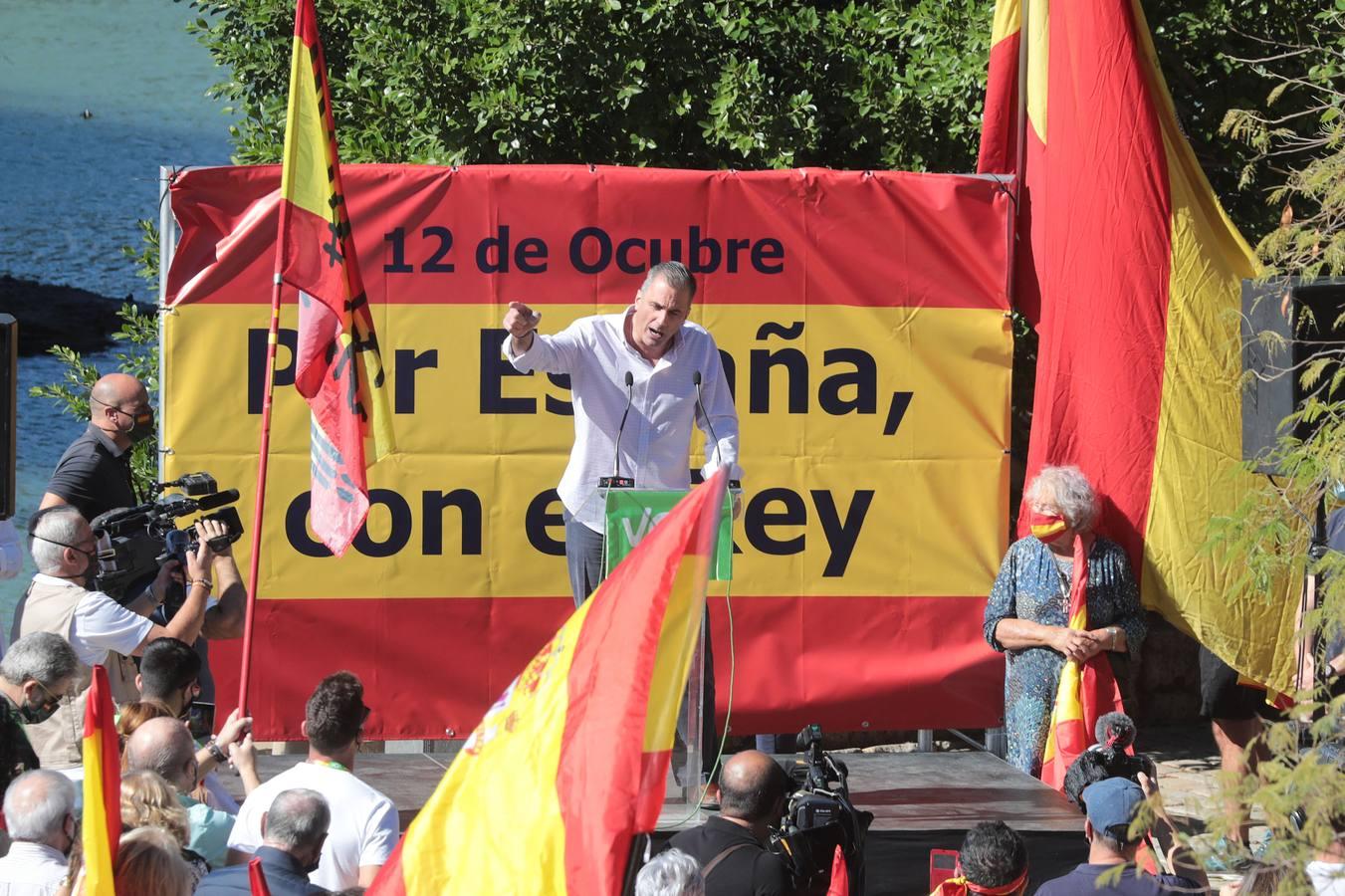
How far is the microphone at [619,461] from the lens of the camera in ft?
18.8

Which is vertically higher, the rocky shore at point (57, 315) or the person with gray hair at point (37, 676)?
the rocky shore at point (57, 315)

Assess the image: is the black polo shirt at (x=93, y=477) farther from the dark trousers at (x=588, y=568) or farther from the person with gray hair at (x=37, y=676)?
the dark trousers at (x=588, y=568)

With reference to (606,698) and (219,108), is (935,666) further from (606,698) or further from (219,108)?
(219,108)

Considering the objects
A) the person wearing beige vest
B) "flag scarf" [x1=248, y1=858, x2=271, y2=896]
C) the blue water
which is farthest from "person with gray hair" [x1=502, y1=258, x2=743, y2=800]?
the blue water

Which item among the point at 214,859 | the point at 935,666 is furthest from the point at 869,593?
the point at 214,859

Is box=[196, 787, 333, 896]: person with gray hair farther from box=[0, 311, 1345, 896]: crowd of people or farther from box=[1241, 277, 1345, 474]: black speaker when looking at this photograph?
box=[1241, 277, 1345, 474]: black speaker

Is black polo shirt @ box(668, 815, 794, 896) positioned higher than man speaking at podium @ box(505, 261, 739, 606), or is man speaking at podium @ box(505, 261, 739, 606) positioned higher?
man speaking at podium @ box(505, 261, 739, 606)

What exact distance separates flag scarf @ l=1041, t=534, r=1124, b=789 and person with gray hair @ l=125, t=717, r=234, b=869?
334 cm

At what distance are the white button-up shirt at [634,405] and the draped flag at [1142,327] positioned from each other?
2.00 metres

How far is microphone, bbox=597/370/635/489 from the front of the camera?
5.72 m

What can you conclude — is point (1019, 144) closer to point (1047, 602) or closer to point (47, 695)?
point (1047, 602)

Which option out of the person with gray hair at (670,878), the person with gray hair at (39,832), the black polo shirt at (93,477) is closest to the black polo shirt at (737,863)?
the person with gray hair at (670,878)

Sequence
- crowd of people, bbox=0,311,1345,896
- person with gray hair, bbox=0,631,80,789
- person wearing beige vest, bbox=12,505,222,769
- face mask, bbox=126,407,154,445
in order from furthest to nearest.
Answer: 1. face mask, bbox=126,407,154,445
2. person wearing beige vest, bbox=12,505,222,769
3. person with gray hair, bbox=0,631,80,789
4. crowd of people, bbox=0,311,1345,896

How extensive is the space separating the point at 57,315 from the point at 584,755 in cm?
870
